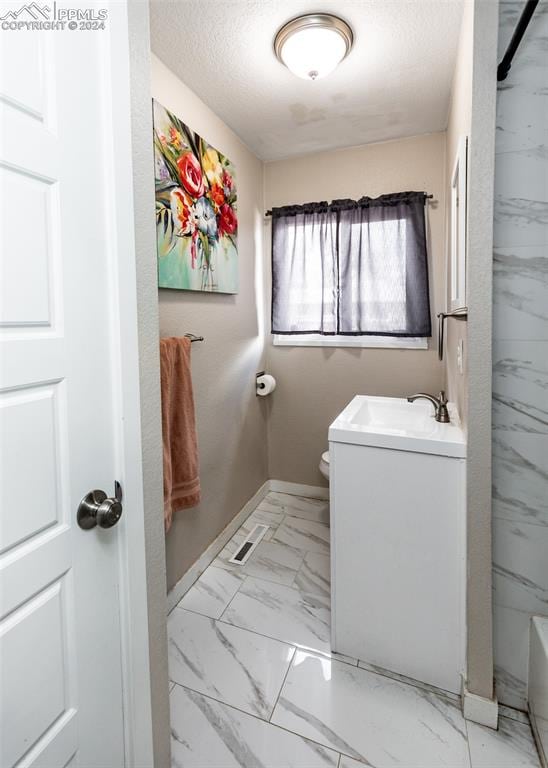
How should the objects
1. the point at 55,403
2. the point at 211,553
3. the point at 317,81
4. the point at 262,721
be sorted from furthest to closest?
the point at 211,553 < the point at 317,81 < the point at 262,721 < the point at 55,403

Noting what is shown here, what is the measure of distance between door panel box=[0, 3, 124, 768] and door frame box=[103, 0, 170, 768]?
0.02 metres

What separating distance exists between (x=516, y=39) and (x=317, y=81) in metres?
1.08

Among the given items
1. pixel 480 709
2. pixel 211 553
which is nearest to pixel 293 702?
pixel 480 709

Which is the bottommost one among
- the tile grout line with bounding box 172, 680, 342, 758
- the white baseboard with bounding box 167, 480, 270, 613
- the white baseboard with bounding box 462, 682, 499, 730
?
the tile grout line with bounding box 172, 680, 342, 758

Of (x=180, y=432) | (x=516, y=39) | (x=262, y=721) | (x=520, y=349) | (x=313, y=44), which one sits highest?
(x=313, y=44)

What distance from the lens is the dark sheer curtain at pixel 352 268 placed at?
253cm

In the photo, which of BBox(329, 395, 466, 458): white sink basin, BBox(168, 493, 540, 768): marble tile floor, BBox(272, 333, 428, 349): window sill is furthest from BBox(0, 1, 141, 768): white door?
BBox(272, 333, 428, 349): window sill

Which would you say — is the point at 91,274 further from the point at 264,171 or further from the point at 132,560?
the point at 264,171

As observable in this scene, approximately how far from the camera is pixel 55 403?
79cm

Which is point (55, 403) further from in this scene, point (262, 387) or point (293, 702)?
point (262, 387)

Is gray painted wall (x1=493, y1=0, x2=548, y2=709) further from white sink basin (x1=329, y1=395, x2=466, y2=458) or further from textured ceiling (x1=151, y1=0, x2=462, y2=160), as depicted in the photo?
textured ceiling (x1=151, y1=0, x2=462, y2=160)

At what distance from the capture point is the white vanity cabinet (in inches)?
56.7

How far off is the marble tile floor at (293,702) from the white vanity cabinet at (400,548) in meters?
0.12

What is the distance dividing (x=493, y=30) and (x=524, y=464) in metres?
1.29
